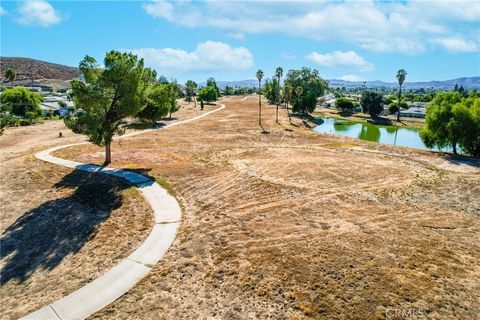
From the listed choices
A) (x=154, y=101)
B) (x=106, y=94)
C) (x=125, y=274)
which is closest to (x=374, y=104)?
(x=154, y=101)

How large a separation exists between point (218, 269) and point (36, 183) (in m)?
17.3

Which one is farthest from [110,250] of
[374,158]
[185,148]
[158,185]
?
[374,158]

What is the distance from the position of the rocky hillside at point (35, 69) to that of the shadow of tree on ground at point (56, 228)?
527 feet

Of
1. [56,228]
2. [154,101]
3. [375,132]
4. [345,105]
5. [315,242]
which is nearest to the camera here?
[315,242]

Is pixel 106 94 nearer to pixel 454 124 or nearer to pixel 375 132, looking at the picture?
pixel 454 124

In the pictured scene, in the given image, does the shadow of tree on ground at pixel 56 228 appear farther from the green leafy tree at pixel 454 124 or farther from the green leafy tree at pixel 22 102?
the green leafy tree at pixel 22 102

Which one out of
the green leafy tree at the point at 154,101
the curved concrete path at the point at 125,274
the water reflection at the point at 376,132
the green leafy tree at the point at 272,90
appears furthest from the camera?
the green leafy tree at the point at 272,90

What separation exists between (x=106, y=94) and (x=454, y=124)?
3386cm

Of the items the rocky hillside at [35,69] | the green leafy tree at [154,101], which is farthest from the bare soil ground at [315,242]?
the rocky hillside at [35,69]

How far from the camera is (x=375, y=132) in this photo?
7000 centimetres

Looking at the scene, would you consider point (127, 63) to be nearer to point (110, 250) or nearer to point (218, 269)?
point (110, 250)

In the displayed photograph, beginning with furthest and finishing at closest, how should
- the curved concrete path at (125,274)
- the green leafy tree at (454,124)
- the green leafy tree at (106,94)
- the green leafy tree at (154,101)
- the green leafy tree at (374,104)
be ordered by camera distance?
the green leafy tree at (374,104)
the green leafy tree at (454,124)
the green leafy tree at (154,101)
the green leafy tree at (106,94)
the curved concrete path at (125,274)

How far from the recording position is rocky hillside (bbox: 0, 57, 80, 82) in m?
159

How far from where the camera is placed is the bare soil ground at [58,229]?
41.3 ft
